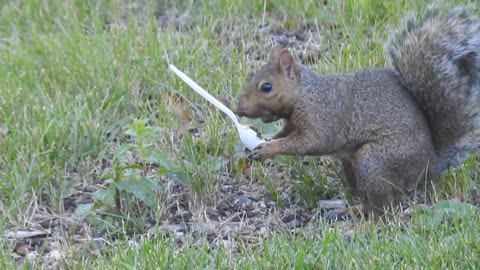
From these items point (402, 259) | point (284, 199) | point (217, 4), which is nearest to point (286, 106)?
point (284, 199)

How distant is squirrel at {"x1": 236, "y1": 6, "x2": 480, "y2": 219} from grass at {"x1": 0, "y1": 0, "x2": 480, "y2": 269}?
23 cm

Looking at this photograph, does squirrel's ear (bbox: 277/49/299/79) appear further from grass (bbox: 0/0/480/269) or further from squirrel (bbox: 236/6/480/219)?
grass (bbox: 0/0/480/269)

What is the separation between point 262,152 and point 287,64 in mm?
371

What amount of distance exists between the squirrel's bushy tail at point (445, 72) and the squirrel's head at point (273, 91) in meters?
0.43

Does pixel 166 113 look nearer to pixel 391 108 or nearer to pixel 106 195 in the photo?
pixel 106 195

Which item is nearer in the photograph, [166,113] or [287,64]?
[287,64]

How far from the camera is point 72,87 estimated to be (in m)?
5.35

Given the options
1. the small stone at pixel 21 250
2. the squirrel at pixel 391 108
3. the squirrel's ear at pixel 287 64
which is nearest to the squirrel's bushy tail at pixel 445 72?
the squirrel at pixel 391 108

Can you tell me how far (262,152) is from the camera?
439cm

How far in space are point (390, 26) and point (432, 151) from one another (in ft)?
4.36

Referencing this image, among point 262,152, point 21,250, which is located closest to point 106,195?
point 21,250

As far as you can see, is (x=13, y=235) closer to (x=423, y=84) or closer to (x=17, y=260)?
(x=17, y=260)

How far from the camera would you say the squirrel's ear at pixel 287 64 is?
437 cm

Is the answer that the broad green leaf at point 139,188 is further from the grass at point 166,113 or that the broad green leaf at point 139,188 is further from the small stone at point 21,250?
the small stone at point 21,250
